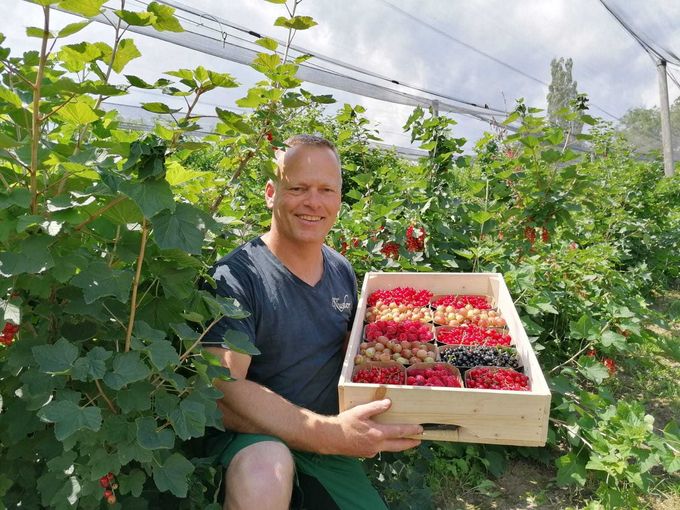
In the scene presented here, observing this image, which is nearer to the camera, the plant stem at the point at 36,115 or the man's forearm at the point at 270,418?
the plant stem at the point at 36,115

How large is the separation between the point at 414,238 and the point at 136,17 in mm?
2181

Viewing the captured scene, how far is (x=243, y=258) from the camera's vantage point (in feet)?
5.83

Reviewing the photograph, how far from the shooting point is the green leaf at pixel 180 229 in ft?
2.97

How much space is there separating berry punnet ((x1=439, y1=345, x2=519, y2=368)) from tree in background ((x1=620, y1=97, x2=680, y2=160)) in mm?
16107

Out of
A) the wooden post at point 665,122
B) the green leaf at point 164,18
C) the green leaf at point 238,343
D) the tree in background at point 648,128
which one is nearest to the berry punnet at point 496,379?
the green leaf at point 238,343

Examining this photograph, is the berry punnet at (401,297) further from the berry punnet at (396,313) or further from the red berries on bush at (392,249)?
the red berries on bush at (392,249)

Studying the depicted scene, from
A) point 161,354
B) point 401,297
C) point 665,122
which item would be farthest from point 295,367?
point 665,122

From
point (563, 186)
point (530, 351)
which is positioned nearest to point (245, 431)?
point (530, 351)

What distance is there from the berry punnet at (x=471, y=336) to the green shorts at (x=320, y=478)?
2.04 ft

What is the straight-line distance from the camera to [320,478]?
5.39 feet

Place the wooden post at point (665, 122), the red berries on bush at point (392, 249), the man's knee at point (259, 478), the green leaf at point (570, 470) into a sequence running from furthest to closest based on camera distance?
1. the wooden post at point (665, 122)
2. the red berries on bush at point (392, 249)
3. the green leaf at point (570, 470)
4. the man's knee at point (259, 478)

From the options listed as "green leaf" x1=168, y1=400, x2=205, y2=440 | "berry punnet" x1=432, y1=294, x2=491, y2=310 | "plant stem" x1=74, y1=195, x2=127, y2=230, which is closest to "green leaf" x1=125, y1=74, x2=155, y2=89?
"plant stem" x1=74, y1=195, x2=127, y2=230

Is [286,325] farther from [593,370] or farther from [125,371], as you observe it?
[593,370]

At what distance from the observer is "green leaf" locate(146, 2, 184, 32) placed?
3.10 feet
